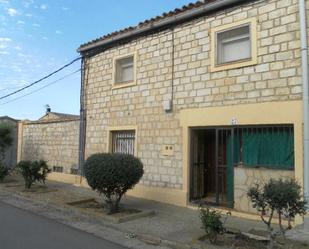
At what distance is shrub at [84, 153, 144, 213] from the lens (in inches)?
378

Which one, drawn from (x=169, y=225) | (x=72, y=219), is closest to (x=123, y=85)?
(x=72, y=219)

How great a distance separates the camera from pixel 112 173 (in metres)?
9.60

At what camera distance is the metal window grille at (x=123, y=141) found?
530 inches

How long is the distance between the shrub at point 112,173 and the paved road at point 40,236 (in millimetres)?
1369

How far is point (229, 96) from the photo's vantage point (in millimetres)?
10250

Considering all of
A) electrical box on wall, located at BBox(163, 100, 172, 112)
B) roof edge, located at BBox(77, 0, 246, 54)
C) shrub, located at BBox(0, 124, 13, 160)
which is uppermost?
roof edge, located at BBox(77, 0, 246, 54)

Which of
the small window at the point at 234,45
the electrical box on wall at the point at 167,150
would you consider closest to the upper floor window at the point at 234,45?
the small window at the point at 234,45

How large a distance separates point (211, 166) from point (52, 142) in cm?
877

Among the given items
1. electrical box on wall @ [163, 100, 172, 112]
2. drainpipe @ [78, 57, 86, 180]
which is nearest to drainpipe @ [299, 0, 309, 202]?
electrical box on wall @ [163, 100, 172, 112]

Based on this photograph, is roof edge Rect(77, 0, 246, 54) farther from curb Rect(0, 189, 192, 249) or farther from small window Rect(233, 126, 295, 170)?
curb Rect(0, 189, 192, 249)

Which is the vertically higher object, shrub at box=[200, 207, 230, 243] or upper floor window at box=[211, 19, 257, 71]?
upper floor window at box=[211, 19, 257, 71]

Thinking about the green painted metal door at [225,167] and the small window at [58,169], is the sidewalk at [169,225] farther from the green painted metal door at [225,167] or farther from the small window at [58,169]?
the small window at [58,169]

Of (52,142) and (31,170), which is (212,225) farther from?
(52,142)

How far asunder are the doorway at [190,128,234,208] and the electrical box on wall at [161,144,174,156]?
0.68 metres
